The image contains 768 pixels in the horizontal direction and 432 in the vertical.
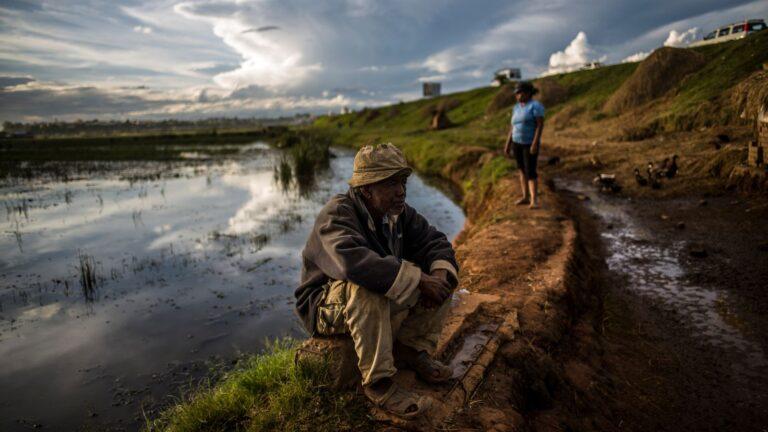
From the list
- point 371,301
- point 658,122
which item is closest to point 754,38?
point 658,122

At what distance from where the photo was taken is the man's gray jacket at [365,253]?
2.41 metres

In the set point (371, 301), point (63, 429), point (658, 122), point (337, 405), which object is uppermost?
point (658, 122)

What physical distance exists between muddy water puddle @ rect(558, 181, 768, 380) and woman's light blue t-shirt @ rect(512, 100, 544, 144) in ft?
7.24

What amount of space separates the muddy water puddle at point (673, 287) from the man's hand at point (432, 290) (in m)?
3.10

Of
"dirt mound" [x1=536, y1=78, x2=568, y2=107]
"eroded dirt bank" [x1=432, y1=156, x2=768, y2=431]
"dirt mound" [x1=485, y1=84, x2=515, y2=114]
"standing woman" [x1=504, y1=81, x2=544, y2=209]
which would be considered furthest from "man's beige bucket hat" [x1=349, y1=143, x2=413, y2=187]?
"dirt mound" [x1=485, y1=84, x2=515, y2=114]

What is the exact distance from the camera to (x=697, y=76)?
16.5 meters

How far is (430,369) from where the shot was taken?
291 centimetres

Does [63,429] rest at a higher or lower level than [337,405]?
lower

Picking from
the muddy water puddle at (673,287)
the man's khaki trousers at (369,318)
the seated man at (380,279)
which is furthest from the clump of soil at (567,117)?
the man's khaki trousers at (369,318)

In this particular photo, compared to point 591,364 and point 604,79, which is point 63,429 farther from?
point 604,79

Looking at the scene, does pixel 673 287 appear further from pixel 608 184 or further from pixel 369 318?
pixel 608 184

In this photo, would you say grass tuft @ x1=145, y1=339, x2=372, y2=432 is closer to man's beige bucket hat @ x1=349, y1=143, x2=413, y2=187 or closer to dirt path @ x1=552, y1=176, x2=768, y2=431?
man's beige bucket hat @ x1=349, y1=143, x2=413, y2=187

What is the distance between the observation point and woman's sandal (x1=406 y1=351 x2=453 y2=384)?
2.91 m

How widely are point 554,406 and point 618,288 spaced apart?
2.96 metres
